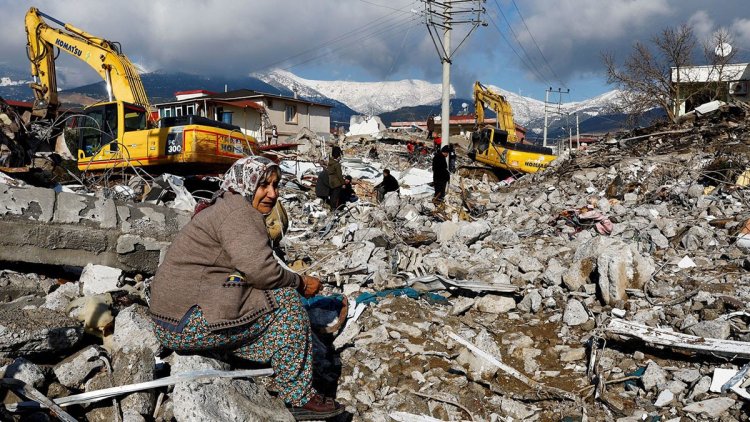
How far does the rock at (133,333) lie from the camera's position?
3012 mm

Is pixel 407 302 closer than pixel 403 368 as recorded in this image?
No

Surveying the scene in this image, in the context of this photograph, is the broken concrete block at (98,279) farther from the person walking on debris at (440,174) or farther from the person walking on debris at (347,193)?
the person walking on debris at (440,174)

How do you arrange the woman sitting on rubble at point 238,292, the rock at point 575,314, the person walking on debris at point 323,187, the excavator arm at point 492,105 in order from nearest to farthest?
the woman sitting on rubble at point 238,292
the rock at point 575,314
the person walking on debris at point 323,187
the excavator arm at point 492,105

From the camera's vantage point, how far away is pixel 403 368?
371 centimetres

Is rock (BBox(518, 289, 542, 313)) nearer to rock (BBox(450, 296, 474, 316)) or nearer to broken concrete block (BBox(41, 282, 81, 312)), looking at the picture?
rock (BBox(450, 296, 474, 316))

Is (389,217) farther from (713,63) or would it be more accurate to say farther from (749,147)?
(713,63)

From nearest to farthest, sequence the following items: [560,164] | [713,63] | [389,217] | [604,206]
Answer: [604,206]
[389,217]
[560,164]
[713,63]

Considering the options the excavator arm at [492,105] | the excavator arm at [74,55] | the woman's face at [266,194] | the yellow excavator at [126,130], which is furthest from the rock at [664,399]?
the excavator arm at [492,105]

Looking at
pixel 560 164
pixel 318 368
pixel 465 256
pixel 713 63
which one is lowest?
pixel 318 368

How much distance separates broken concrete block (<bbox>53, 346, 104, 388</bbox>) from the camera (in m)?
2.82

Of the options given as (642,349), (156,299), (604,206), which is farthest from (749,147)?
(156,299)

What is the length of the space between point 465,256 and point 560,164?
8106mm

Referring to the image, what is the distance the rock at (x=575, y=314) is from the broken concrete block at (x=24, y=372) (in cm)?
351

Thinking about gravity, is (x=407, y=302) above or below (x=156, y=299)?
below
